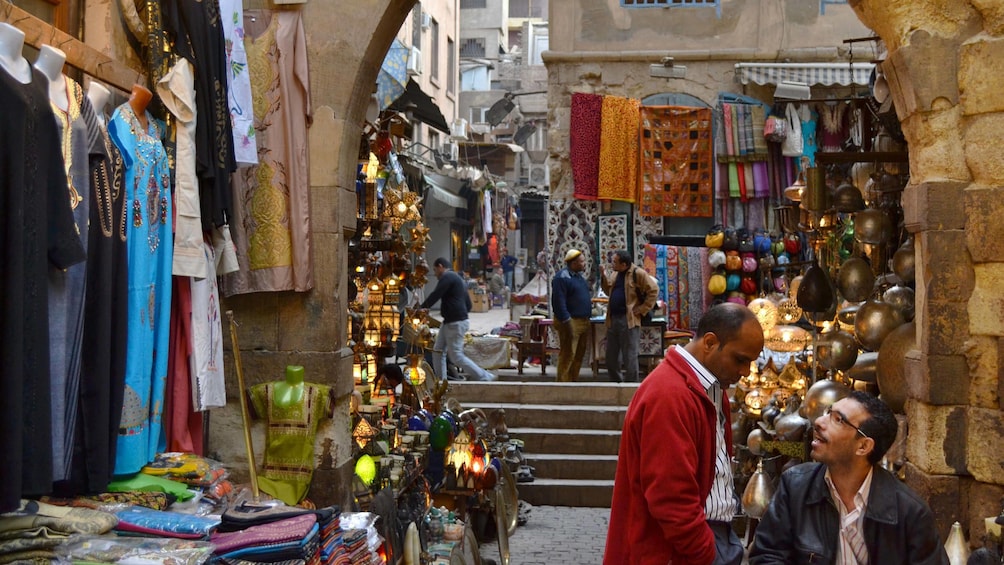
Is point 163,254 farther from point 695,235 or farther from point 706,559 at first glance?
point 695,235

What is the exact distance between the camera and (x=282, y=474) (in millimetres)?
5285

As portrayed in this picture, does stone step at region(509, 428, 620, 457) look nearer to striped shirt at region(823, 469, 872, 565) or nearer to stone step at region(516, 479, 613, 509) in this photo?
stone step at region(516, 479, 613, 509)

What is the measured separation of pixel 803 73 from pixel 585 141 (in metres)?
3.03

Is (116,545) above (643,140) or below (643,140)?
below

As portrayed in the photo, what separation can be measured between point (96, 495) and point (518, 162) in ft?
110

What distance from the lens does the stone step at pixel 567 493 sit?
8.84m

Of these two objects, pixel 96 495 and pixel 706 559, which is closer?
pixel 706 559

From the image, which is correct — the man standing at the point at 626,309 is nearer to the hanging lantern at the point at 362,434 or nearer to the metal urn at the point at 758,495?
the metal urn at the point at 758,495

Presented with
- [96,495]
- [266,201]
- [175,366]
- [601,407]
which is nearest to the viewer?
[96,495]

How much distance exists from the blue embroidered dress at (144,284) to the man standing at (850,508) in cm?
228

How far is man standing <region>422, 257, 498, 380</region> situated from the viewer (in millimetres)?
11289

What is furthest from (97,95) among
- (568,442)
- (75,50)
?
(568,442)

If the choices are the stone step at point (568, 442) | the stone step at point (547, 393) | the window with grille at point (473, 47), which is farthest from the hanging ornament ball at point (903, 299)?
the window with grille at point (473, 47)

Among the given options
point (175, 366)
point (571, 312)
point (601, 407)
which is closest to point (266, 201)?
point (175, 366)
